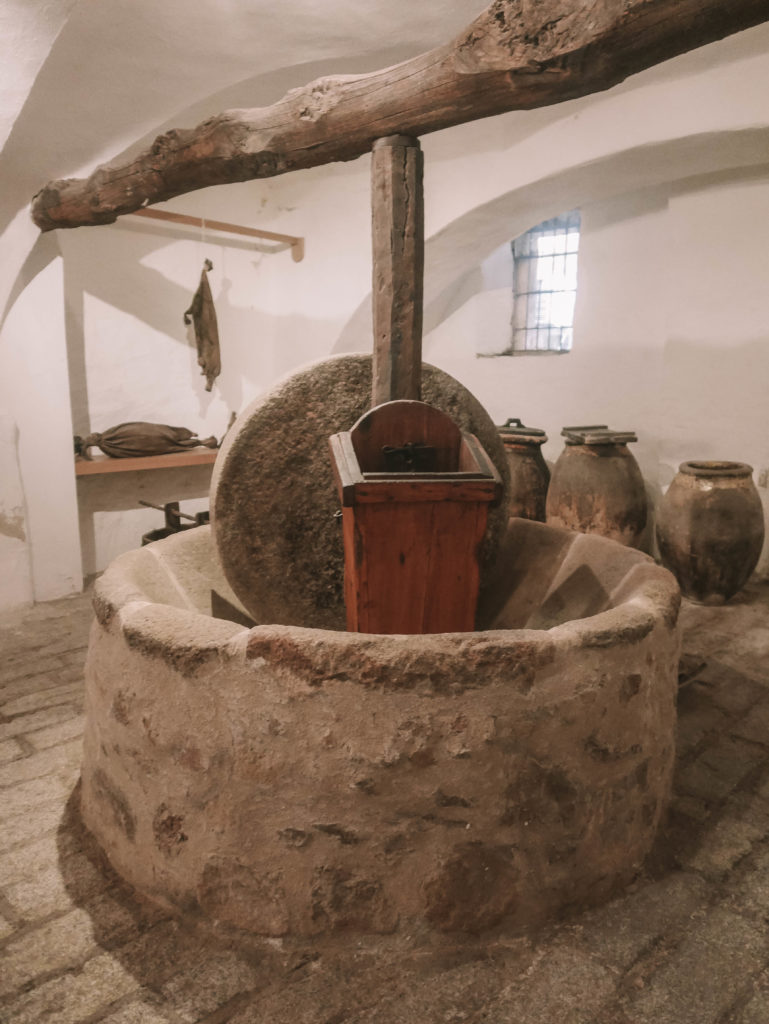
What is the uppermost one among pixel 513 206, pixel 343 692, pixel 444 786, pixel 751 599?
pixel 513 206

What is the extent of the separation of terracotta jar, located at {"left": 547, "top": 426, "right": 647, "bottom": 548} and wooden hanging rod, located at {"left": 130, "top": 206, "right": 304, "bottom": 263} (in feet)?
9.43

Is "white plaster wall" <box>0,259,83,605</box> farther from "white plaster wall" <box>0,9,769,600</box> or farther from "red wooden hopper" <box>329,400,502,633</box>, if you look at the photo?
"red wooden hopper" <box>329,400,502,633</box>

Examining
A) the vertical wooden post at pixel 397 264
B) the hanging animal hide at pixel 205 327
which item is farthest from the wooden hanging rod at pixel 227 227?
the vertical wooden post at pixel 397 264

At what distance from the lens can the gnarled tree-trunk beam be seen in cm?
176

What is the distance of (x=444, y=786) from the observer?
4.96 feet

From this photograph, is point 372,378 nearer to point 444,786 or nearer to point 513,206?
point 444,786

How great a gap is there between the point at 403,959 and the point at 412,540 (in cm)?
Answer: 97

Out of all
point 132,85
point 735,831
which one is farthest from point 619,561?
point 132,85

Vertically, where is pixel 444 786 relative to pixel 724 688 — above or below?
above

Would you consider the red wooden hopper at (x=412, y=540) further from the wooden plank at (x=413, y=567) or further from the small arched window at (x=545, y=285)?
the small arched window at (x=545, y=285)

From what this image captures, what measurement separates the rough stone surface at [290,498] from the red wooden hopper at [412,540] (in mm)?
316

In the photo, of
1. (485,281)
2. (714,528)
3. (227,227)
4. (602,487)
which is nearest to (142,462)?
(227,227)

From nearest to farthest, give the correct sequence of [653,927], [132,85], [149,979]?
1. [149,979]
2. [653,927]
3. [132,85]

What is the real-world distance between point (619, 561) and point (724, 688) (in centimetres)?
119
